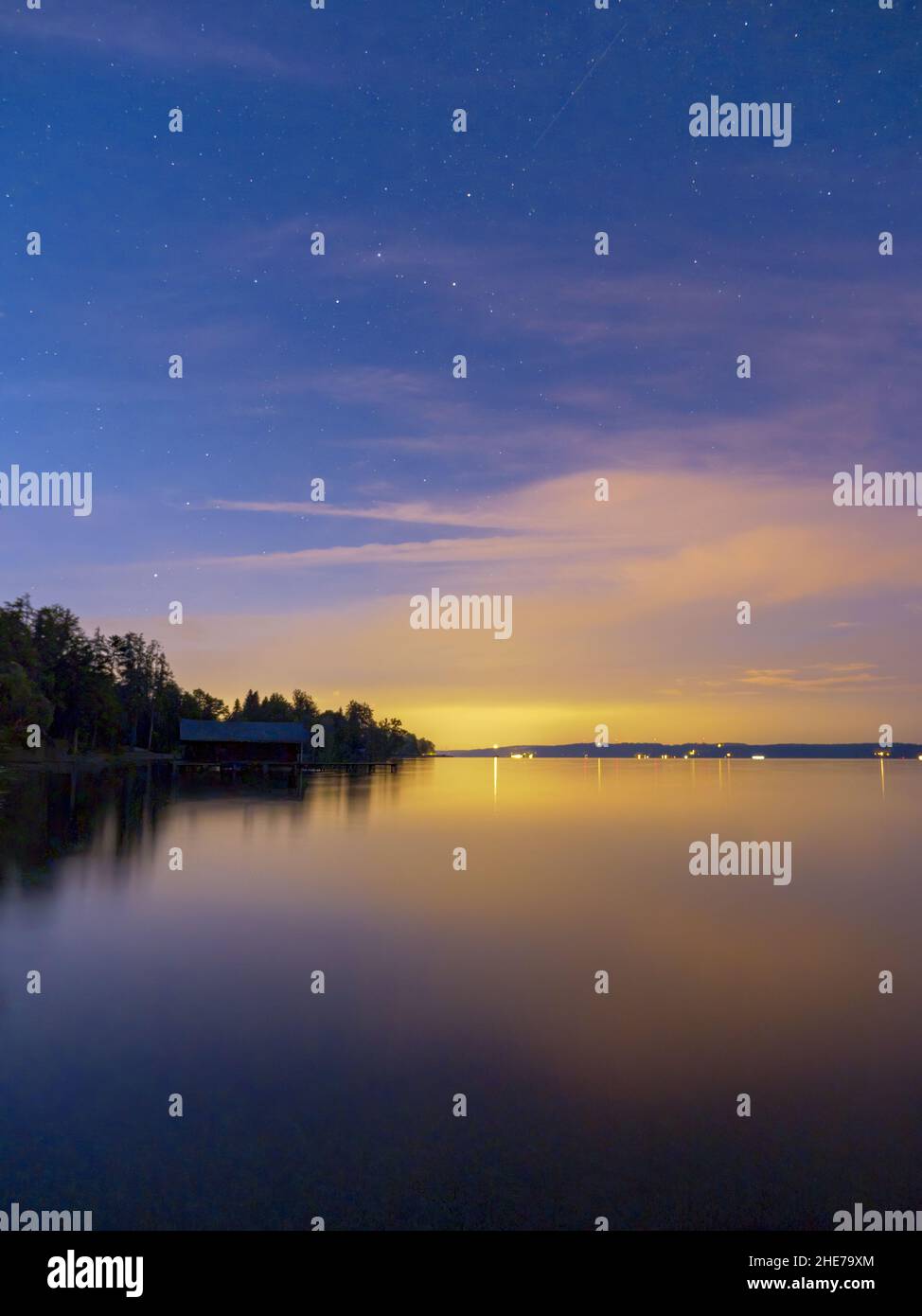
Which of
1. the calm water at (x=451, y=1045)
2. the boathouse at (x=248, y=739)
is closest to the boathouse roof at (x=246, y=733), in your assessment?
the boathouse at (x=248, y=739)

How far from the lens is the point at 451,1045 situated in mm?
12195

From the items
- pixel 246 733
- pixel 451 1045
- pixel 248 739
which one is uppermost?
pixel 246 733

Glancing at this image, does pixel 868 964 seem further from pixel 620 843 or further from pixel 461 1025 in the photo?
pixel 620 843

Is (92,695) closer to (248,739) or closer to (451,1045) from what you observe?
(248,739)

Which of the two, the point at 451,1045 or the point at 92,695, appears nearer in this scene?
the point at 451,1045

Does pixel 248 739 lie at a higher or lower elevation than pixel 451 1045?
higher

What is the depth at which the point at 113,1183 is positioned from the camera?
314 inches

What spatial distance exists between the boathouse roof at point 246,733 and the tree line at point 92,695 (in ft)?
40.9

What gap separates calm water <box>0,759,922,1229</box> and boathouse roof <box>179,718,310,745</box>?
287ft

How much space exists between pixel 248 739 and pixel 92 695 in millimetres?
21918

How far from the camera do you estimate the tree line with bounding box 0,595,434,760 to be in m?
85.8

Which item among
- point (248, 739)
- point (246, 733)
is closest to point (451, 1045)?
point (248, 739)

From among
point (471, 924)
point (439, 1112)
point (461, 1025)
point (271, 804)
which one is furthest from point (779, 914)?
point (271, 804)
